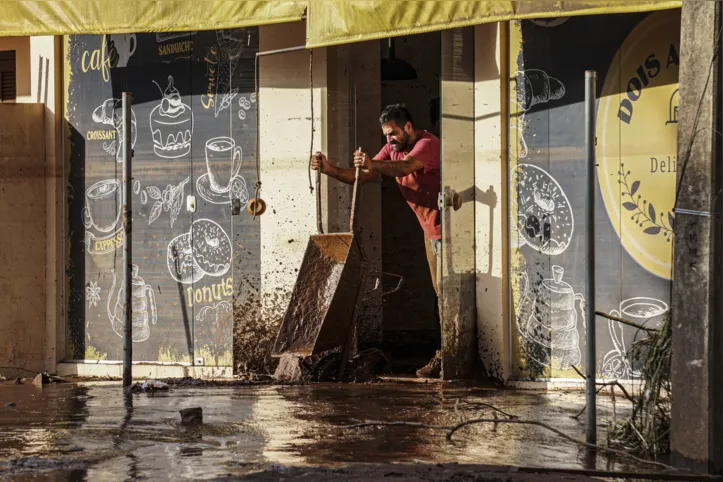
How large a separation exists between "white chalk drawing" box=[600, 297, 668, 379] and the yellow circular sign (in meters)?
0.26

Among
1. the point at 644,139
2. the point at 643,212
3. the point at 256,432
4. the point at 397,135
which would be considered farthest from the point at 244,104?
the point at 256,432

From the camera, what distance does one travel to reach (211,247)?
10023mm

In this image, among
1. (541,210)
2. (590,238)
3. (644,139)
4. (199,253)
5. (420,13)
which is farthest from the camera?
(199,253)

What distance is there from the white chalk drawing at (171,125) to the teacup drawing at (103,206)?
61 cm

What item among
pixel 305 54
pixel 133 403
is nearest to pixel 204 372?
pixel 133 403

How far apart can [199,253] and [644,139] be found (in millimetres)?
4167

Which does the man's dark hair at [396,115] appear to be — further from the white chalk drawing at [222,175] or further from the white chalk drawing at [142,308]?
the white chalk drawing at [142,308]

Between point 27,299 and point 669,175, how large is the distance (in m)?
6.18

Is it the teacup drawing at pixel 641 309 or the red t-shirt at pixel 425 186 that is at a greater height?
the red t-shirt at pixel 425 186

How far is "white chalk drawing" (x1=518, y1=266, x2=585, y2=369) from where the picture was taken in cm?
866

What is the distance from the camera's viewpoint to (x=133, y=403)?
7711 millimetres

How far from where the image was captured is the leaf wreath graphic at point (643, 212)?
830cm

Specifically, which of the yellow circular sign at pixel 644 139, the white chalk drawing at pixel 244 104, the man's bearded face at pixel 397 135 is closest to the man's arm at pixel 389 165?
the man's bearded face at pixel 397 135

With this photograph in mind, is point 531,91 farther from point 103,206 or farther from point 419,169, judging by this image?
point 103,206
